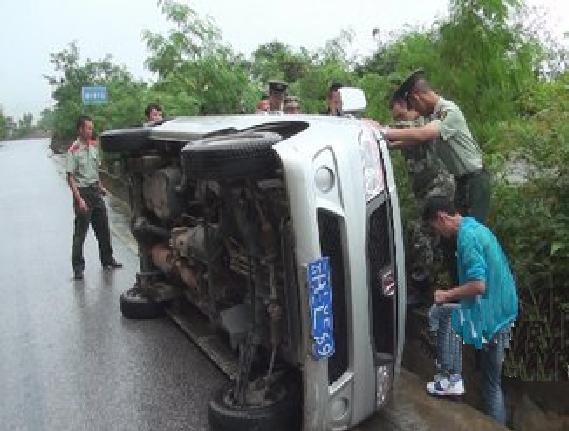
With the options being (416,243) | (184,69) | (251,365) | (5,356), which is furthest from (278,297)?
(184,69)

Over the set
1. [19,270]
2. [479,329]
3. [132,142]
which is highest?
[132,142]

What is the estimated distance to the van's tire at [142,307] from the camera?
6346mm

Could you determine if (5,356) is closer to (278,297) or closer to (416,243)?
(278,297)

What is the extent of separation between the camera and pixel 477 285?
147 inches

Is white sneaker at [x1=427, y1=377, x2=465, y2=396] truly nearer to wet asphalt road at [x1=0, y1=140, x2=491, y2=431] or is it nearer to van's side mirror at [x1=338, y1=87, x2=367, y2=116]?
wet asphalt road at [x1=0, y1=140, x2=491, y2=431]

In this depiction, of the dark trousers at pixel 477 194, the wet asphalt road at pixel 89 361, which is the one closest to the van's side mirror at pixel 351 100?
the dark trousers at pixel 477 194

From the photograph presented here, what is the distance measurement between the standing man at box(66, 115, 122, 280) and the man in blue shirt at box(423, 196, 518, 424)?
214 inches

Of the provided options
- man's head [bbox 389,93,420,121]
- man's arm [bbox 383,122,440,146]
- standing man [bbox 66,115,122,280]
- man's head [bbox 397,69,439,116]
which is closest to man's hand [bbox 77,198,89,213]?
standing man [bbox 66,115,122,280]

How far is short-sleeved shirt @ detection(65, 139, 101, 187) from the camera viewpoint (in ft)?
27.9

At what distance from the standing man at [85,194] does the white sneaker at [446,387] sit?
523cm

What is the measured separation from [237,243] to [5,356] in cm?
248

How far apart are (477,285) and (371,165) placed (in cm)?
83

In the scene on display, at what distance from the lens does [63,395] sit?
4.80 metres

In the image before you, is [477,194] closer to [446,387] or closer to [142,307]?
[446,387]
